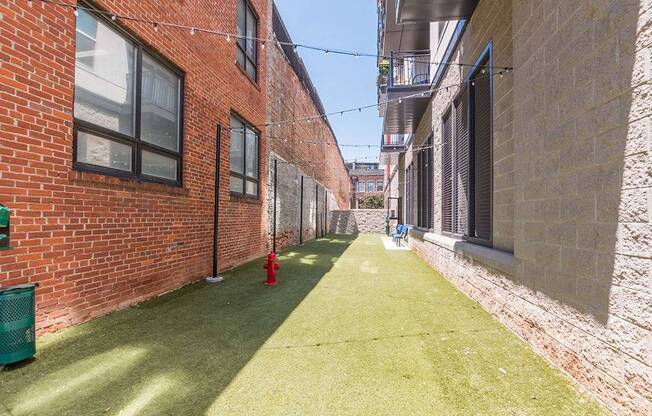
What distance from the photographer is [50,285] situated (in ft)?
9.57

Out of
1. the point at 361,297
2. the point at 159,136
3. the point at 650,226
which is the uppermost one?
the point at 159,136

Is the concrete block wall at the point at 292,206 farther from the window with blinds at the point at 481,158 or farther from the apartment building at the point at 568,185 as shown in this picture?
the apartment building at the point at 568,185

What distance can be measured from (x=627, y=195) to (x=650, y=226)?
0.23m

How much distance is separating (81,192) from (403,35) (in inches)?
396

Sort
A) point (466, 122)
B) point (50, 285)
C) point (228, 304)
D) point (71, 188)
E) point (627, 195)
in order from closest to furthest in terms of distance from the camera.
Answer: point (627, 195) < point (50, 285) < point (71, 188) < point (228, 304) < point (466, 122)

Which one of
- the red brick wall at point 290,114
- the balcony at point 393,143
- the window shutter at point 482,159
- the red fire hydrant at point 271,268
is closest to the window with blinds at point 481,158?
the window shutter at point 482,159

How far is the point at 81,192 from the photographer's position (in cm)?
326

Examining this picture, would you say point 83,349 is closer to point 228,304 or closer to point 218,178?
point 228,304

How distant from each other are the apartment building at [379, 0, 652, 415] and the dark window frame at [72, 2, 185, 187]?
434cm

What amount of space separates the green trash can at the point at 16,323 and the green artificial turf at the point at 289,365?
12 centimetres

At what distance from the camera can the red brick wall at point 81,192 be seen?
268 centimetres

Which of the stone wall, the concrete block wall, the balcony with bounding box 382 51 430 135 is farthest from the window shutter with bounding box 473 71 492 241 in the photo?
the stone wall

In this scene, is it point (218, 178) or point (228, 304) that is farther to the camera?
point (218, 178)

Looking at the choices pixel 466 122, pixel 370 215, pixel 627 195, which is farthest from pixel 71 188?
pixel 370 215
